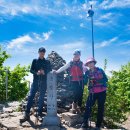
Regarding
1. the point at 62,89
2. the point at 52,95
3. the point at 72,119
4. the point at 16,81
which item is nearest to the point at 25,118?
the point at 52,95

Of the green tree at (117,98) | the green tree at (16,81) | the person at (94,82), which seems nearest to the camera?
the person at (94,82)

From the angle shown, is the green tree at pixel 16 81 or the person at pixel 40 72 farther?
the green tree at pixel 16 81

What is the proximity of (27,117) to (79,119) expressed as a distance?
182 centimetres

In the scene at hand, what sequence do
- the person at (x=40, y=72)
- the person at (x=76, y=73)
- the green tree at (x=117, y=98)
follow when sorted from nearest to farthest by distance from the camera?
the person at (x=40, y=72), the person at (x=76, y=73), the green tree at (x=117, y=98)

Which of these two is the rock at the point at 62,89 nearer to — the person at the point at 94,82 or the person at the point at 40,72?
the person at the point at 40,72

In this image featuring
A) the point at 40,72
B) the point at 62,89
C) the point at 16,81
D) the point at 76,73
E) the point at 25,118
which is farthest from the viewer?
the point at 16,81

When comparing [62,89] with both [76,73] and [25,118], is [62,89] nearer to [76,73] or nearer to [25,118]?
[76,73]

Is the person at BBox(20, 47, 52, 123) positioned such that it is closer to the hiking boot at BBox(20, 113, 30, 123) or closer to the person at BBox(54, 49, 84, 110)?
the hiking boot at BBox(20, 113, 30, 123)

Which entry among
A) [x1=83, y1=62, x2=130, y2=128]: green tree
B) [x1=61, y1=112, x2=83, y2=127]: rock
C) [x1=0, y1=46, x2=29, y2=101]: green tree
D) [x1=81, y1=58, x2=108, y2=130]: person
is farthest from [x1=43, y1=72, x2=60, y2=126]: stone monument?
[x1=0, y1=46, x2=29, y2=101]: green tree

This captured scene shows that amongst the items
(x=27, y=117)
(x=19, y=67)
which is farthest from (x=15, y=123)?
(x=19, y=67)

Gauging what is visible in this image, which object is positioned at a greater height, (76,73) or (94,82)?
(76,73)

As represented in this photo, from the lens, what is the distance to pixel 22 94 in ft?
88.8

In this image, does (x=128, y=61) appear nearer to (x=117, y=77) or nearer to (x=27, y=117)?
(x=117, y=77)

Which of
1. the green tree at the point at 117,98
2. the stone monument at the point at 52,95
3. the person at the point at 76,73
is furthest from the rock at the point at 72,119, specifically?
the green tree at the point at 117,98
